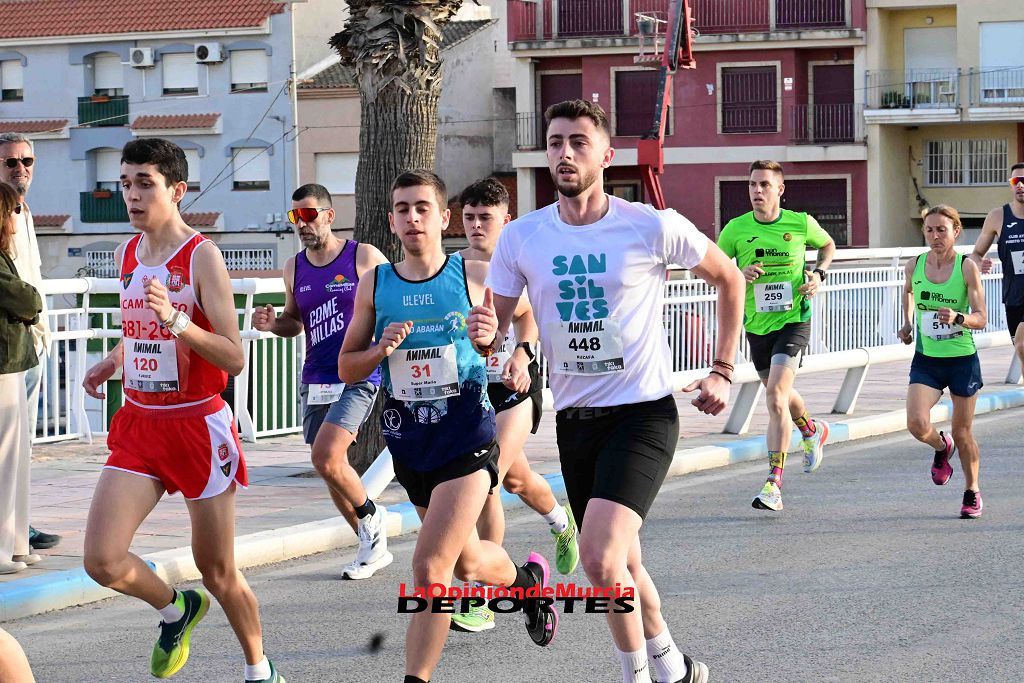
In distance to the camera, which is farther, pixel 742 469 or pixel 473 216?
pixel 742 469

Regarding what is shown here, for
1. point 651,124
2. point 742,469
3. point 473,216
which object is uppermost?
point 651,124

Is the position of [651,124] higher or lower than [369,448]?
higher

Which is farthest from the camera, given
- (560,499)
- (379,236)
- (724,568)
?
(379,236)

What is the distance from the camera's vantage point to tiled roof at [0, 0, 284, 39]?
51281mm

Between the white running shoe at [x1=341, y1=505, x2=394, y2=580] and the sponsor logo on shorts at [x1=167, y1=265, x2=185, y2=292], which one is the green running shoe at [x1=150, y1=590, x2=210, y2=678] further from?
the white running shoe at [x1=341, y1=505, x2=394, y2=580]

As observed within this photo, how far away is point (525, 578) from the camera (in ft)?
22.0

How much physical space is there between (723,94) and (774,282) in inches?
1584

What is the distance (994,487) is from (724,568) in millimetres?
3486

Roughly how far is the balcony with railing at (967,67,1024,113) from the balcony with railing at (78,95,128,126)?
87.4 feet

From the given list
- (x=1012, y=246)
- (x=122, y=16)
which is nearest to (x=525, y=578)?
(x=1012, y=246)

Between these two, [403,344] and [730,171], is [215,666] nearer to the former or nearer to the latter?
[403,344]

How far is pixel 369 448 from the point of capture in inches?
449

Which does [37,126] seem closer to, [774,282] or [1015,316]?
[1015,316]

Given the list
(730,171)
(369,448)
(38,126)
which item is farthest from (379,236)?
(38,126)
